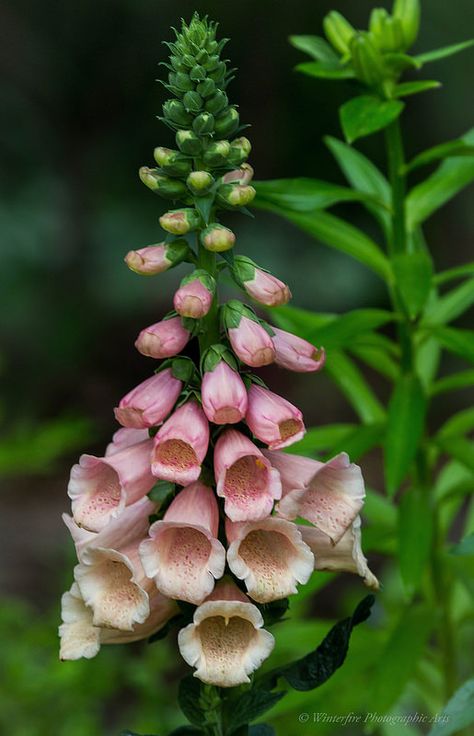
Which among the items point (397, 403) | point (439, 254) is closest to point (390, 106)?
point (397, 403)

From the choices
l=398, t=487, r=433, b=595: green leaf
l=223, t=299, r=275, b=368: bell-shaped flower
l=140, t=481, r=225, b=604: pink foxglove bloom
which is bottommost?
l=398, t=487, r=433, b=595: green leaf

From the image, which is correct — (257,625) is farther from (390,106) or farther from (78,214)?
(78,214)

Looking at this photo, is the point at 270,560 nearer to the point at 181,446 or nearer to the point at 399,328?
the point at 181,446

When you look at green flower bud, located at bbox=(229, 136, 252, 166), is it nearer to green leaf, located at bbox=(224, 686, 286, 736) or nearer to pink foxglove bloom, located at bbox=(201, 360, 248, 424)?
pink foxglove bloom, located at bbox=(201, 360, 248, 424)

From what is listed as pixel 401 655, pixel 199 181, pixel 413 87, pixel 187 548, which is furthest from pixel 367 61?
pixel 401 655

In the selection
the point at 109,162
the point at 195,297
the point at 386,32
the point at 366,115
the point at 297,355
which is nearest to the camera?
the point at 195,297

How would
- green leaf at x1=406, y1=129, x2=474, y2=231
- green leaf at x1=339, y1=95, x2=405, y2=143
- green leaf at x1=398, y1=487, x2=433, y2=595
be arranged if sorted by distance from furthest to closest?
1. green leaf at x1=406, y1=129, x2=474, y2=231
2. green leaf at x1=398, y1=487, x2=433, y2=595
3. green leaf at x1=339, y1=95, x2=405, y2=143

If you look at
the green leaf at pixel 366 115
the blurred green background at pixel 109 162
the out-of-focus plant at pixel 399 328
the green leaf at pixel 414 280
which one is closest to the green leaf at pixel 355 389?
the out-of-focus plant at pixel 399 328

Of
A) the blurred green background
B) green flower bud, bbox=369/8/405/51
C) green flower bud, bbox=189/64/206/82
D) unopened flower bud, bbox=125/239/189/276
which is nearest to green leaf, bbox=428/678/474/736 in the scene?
unopened flower bud, bbox=125/239/189/276
